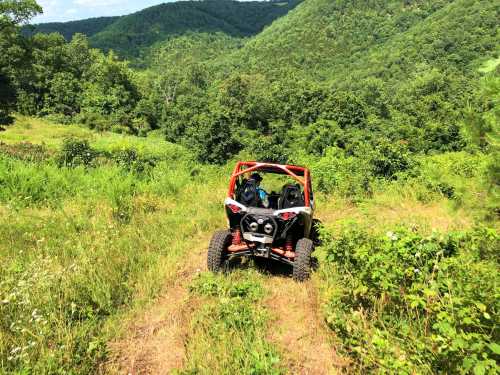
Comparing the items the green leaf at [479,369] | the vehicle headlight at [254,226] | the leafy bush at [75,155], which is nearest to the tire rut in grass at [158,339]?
the vehicle headlight at [254,226]

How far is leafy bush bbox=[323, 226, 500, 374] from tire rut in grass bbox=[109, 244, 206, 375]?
1.66 m

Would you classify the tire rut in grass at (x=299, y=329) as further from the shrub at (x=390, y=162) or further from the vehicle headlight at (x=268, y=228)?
the shrub at (x=390, y=162)

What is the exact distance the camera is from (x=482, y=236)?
12.0ft

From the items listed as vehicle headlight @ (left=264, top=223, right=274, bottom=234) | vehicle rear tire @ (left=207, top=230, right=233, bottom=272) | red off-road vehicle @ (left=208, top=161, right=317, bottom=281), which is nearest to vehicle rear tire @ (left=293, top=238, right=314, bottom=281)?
red off-road vehicle @ (left=208, top=161, right=317, bottom=281)

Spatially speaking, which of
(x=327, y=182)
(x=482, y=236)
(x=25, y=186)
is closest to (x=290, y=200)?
(x=482, y=236)

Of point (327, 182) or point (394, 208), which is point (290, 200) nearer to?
point (394, 208)

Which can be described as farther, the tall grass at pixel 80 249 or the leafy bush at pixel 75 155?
the leafy bush at pixel 75 155

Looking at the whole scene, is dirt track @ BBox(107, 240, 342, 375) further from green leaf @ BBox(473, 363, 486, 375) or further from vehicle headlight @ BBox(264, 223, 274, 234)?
green leaf @ BBox(473, 363, 486, 375)

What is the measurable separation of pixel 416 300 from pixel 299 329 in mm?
1387

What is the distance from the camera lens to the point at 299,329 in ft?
12.4

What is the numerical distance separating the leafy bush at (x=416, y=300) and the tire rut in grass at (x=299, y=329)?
216mm

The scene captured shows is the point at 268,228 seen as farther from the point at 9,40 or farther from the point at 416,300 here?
the point at 9,40

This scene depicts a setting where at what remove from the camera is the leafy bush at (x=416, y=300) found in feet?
→ 8.27

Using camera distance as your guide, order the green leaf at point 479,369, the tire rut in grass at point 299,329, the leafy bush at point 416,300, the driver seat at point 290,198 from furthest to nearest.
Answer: the driver seat at point 290,198 → the tire rut in grass at point 299,329 → the leafy bush at point 416,300 → the green leaf at point 479,369
